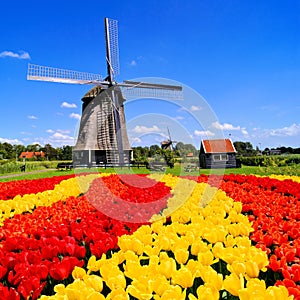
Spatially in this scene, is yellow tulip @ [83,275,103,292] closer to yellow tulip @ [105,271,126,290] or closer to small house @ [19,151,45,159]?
yellow tulip @ [105,271,126,290]

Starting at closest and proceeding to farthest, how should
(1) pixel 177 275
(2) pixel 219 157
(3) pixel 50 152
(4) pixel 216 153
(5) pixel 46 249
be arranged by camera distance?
(1) pixel 177 275 < (5) pixel 46 249 < (2) pixel 219 157 < (4) pixel 216 153 < (3) pixel 50 152

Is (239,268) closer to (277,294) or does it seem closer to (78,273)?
(277,294)

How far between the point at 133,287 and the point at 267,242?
3.94 ft

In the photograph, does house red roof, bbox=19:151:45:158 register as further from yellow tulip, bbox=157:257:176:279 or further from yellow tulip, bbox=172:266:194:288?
yellow tulip, bbox=172:266:194:288

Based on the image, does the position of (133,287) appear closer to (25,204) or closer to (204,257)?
(204,257)

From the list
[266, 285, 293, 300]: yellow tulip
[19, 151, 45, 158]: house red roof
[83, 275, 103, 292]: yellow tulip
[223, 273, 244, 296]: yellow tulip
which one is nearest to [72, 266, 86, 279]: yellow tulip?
[83, 275, 103, 292]: yellow tulip

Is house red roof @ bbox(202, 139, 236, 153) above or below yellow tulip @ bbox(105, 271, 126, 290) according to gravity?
above

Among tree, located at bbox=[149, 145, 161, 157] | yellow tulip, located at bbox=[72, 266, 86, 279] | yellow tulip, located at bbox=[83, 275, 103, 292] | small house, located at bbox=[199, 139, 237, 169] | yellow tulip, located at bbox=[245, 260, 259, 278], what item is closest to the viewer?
yellow tulip, located at bbox=[83, 275, 103, 292]

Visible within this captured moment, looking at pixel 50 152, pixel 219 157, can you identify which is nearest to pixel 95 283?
pixel 219 157

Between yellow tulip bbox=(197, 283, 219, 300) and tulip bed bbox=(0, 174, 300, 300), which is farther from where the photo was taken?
tulip bed bbox=(0, 174, 300, 300)

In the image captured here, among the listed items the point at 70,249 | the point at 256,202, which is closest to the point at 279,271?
the point at 70,249

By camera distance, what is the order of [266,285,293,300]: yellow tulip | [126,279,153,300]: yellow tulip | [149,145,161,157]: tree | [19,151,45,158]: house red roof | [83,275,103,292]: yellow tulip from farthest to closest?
[19,151,45,158]: house red roof < [149,145,161,157]: tree < [83,275,103,292]: yellow tulip < [126,279,153,300]: yellow tulip < [266,285,293,300]: yellow tulip

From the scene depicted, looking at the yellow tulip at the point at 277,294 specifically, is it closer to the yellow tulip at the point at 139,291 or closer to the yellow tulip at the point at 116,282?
the yellow tulip at the point at 139,291

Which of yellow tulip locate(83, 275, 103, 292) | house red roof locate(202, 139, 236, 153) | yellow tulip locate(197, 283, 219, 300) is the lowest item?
yellow tulip locate(83, 275, 103, 292)
